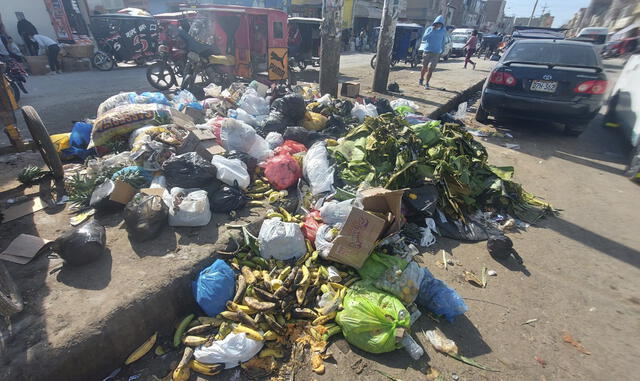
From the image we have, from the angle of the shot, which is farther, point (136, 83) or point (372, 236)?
point (136, 83)

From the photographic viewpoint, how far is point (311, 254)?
9.37 ft

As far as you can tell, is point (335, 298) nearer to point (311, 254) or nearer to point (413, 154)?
point (311, 254)

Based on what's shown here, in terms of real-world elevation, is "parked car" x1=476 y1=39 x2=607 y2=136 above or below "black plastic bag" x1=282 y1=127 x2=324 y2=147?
above

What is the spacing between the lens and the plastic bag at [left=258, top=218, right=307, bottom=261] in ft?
8.82

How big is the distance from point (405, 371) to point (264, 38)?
8825 mm

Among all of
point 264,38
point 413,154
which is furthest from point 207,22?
point 413,154

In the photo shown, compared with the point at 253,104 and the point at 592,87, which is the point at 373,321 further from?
the point at 592,87

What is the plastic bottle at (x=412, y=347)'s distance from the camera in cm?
216

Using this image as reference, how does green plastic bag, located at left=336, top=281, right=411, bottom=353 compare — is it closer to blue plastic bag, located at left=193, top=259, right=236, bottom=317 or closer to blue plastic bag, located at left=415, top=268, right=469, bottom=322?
blue plastic bag, located at left=415, top=268, right=469, bottom=322

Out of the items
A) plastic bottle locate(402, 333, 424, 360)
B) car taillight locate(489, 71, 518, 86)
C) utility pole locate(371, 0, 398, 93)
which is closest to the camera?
plastic bottle locate(402, 333, 424, 360)

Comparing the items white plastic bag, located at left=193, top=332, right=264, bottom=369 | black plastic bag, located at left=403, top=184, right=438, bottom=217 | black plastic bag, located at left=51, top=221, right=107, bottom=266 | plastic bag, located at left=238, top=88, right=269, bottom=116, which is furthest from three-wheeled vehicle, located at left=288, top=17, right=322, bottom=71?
white plastic bag, located at left=193, top=332, right=264, bottom=369

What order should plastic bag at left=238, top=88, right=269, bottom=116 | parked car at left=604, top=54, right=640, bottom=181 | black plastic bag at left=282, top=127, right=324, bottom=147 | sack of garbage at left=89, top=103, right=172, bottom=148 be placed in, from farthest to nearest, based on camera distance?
plastic bag at left=238, top=88, right=269, bottom=116 → parked car at left=604, top=54, right=640, bottom=181 → black plastic bag at left=282, top=127, right=324, bottom=147 → sack of garbage at left=89, top=103, right=172, bottom=148

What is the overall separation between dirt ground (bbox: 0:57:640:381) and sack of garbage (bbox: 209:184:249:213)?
0.16 m

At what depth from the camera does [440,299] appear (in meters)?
2.47
